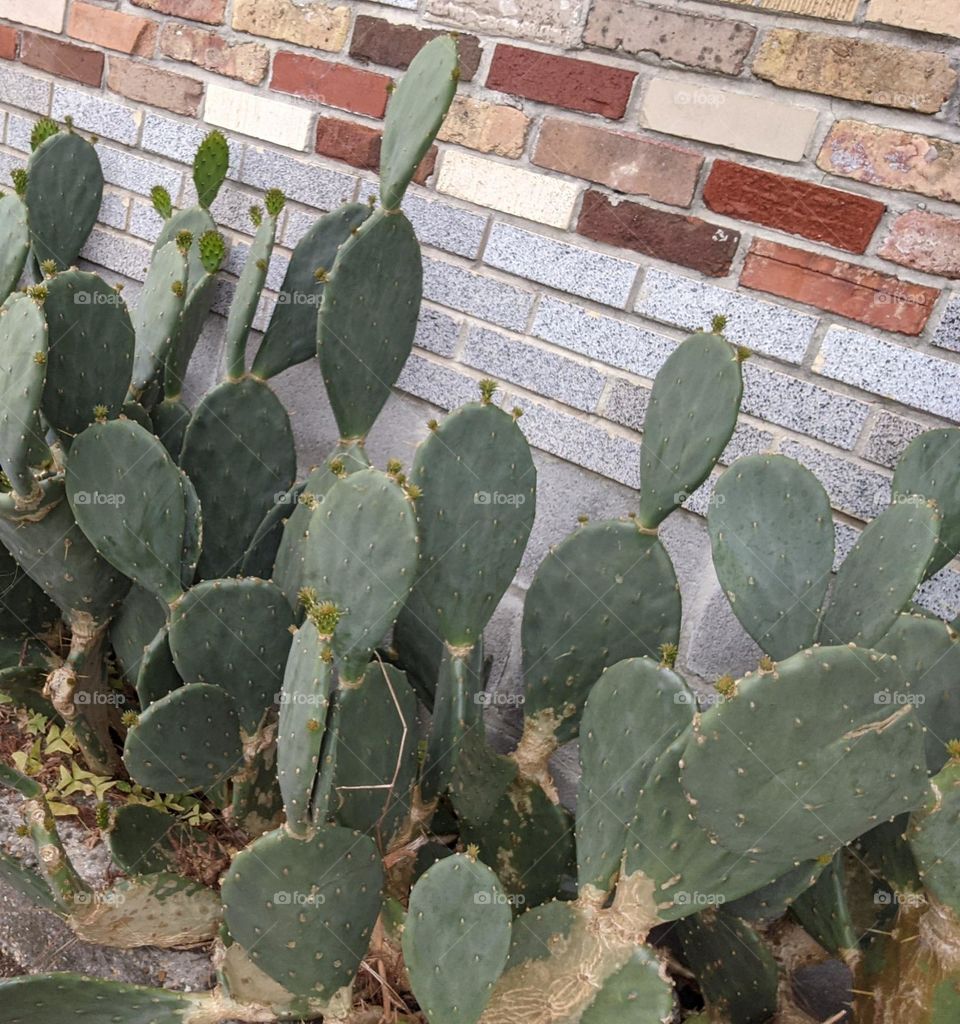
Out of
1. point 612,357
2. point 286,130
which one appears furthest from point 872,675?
point 286,130

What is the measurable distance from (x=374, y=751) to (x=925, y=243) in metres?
1.02

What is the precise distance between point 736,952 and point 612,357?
2.97 ft

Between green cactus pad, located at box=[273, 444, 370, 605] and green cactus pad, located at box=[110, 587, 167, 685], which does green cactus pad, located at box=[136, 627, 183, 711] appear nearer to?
green cactus pad, located at box=[110, 587, 167, 685]

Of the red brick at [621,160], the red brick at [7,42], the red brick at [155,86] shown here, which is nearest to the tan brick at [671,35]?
the red brick at [621,160]

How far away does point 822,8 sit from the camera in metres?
1.36

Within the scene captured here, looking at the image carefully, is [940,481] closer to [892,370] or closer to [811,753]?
[892,370]

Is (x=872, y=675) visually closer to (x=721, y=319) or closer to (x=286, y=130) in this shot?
(x=721, y=319)

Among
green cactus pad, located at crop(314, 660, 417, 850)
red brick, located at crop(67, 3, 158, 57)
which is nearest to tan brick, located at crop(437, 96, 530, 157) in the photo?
red brick, located at crop(67, 3, 158, 57)

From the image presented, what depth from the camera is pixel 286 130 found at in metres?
1.92

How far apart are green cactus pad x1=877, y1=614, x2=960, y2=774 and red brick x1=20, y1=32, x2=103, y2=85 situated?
202cm

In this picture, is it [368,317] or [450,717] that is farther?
[368,317]

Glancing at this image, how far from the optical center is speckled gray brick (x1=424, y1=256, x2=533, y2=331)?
1.70 m

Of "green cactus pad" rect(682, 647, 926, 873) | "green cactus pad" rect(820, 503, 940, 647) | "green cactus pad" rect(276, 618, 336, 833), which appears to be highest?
"green cactus pad" rect(820, 503, 940, 647)

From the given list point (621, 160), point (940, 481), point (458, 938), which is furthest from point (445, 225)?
point (458, 938)
